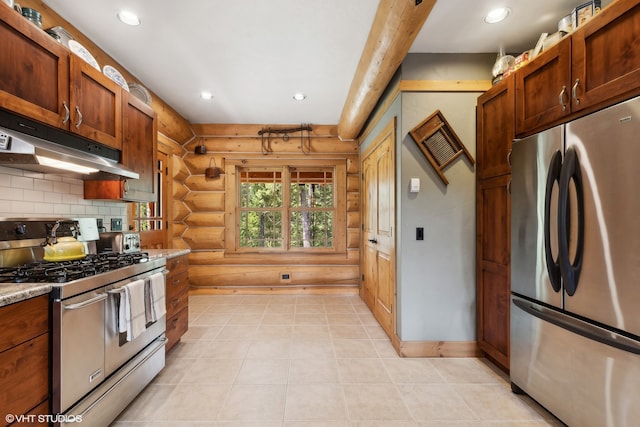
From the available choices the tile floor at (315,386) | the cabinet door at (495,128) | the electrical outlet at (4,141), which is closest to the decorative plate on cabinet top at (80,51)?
the electrical outlet at (4,141)

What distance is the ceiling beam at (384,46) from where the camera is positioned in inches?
67.8

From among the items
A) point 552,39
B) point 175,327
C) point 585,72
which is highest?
point 552,39

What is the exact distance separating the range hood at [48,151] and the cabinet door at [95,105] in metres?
0.08

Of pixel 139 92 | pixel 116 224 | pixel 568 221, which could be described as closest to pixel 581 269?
pixel 568 221

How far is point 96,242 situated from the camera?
2.44m

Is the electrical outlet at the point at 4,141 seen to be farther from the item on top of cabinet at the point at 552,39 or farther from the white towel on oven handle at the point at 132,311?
the item on top of cabinet at the point at 552,39

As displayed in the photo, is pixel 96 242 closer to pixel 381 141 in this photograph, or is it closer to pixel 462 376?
pixel 381 141

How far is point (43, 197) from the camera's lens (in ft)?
6.70

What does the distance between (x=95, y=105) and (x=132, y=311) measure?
4.90 ft

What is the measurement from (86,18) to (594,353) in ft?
12.7

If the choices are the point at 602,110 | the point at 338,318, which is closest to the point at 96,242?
the point at 338,318

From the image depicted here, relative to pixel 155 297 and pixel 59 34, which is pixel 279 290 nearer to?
pixel 155 297

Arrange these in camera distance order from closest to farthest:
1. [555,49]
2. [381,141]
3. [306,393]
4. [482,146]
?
[555,49] < [306,393] < [482,146] < [381,141]

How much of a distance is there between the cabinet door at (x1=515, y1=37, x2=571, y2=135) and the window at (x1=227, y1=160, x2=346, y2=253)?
9.84 ft
